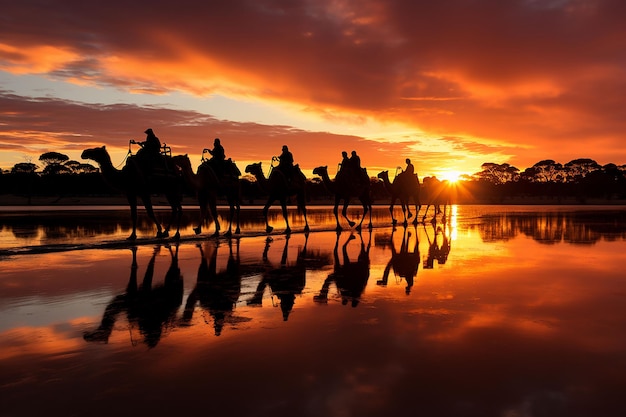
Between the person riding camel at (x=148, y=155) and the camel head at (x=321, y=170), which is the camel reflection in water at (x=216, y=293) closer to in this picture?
the person riding camel at (x=148, y=155)

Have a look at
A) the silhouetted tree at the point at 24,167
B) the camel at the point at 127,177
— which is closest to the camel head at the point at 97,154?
the camel at the point at 127,177

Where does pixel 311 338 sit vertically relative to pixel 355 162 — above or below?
below

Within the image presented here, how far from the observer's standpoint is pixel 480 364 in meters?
5.15

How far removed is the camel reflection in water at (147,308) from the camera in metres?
6.33

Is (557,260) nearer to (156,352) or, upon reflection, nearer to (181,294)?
(181,294)

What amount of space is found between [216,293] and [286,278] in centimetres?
208

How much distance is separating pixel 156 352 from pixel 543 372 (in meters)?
4.07

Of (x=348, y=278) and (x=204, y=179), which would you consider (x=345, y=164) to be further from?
(x=348, y=278)

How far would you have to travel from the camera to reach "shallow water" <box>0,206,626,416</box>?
4281 millimetres

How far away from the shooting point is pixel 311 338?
20.0 ft

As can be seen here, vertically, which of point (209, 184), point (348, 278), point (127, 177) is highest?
point (127, 177)

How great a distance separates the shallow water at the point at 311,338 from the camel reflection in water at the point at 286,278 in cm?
6

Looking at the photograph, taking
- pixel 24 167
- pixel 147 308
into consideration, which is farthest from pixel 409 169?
pixel 24 167

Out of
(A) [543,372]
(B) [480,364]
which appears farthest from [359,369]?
(A) [543,372]
